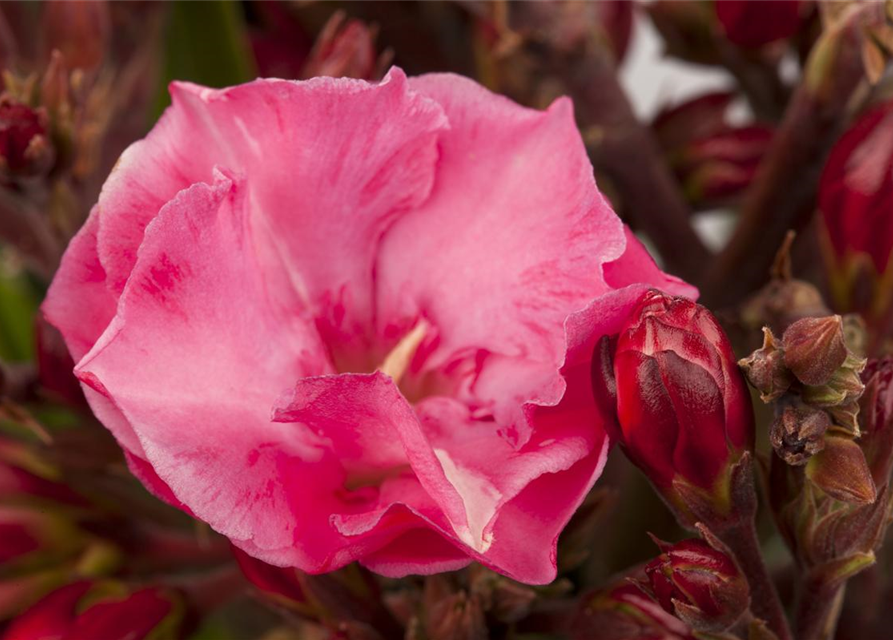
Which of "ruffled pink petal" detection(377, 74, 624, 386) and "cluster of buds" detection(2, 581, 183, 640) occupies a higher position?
"ruffled pink petal" detection(377, 74, 624, 386)

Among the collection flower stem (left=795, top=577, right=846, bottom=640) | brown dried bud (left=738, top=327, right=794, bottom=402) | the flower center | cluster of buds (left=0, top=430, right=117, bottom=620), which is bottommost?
cluster of buds (left=0, top=430, right=117, bottom=620)

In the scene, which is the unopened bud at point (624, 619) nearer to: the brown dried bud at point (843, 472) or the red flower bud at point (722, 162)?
the brown dried bud at point (843, 472)

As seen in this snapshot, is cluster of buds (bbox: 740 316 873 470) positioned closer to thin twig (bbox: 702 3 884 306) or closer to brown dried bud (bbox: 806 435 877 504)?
brown dried bud (bbox: 806 435 877 504)

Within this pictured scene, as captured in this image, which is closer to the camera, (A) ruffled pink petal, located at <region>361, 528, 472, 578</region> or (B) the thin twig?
(A) ruffled pink petal, located at <region>361, 528, 472, 578</region>

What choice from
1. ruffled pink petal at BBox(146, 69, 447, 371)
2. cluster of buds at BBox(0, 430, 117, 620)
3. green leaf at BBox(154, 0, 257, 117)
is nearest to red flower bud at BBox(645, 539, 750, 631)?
ruffled pink petal at BBox(146, 69, 447, 371)

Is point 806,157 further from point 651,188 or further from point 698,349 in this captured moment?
point 698,349

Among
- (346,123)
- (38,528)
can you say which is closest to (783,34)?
(346,123)
